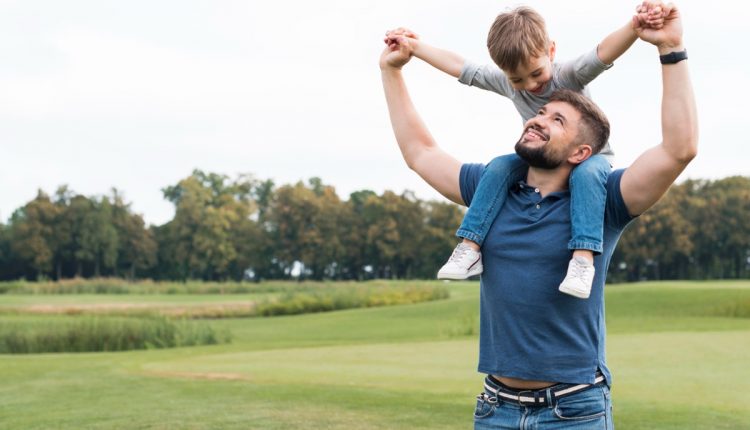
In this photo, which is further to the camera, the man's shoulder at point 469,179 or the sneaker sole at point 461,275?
the man's shoulder at point 469,179

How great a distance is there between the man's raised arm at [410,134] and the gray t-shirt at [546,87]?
0.39 metres

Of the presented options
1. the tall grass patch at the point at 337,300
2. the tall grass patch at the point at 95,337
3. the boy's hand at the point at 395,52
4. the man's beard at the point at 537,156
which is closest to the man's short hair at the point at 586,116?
the man's beard at the point at 537,156

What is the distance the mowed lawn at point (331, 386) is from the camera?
818 centimetres

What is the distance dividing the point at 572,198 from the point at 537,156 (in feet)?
0.58

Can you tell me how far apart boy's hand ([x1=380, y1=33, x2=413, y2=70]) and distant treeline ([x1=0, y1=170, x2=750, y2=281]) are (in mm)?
61319

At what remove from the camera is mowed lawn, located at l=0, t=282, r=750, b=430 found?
818cm

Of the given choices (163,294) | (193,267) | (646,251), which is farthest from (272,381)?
(193,267)

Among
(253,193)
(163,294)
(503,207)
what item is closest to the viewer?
(503,207)

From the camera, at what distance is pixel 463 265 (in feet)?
9.64

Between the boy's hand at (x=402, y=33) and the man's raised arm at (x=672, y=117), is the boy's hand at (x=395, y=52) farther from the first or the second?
the man's raised arm at (x=672, y=117)

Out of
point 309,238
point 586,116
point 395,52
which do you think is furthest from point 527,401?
point 309,238

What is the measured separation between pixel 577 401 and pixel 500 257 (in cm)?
52

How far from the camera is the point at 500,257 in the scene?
3.00m

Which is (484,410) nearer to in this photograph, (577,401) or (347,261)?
(577,401)
